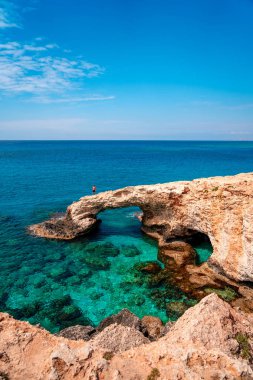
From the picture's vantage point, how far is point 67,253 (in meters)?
27.7

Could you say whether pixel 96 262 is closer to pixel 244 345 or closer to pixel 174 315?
pixel 174 315

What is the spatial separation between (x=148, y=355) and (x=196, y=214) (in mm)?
17352

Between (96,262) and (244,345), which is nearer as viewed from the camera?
(244,345)

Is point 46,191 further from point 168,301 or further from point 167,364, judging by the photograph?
point 167,364

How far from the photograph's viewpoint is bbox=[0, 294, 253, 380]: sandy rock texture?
8.55m

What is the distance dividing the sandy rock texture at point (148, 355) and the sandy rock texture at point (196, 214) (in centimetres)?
1011

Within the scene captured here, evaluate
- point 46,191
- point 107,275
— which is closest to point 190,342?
point 107,275

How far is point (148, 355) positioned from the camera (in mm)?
9305

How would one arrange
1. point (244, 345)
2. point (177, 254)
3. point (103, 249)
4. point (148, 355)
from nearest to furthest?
point (148, 355) < point (244, 345) < point (177, 254) < point (103, 249)

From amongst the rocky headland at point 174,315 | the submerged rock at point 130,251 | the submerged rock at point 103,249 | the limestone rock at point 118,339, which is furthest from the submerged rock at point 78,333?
the submerged rock at point 130,251

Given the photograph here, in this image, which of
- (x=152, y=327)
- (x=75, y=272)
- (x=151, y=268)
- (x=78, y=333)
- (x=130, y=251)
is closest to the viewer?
(x=78, y=333)

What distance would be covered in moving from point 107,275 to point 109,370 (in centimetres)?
1531

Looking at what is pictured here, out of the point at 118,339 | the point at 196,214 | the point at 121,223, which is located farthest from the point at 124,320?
the point at 121,223

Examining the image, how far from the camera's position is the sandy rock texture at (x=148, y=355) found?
8.55m
